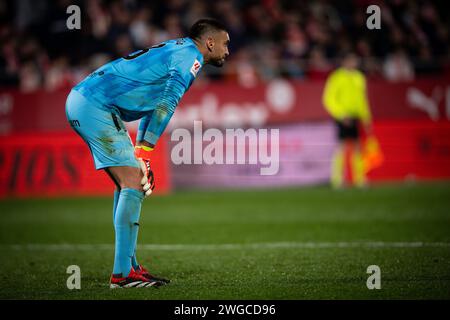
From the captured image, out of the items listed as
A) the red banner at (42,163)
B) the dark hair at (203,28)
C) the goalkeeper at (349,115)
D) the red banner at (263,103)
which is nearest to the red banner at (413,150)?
the goalkeeper at (349,115)

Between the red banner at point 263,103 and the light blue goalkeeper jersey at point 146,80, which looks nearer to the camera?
→ the light blue goalkeeper jersey at point 146,80

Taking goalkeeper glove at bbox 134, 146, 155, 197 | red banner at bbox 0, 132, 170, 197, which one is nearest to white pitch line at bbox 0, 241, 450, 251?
goalkeeper glove at bbox 134, 146, 155, 197

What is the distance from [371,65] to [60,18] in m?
7.49

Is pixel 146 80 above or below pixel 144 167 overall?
above

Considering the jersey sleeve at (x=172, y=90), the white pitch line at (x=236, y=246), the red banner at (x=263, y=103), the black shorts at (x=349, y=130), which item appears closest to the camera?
the jersey sleeve at (x=172, y=90)

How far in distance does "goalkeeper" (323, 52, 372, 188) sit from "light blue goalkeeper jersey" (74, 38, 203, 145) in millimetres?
10082

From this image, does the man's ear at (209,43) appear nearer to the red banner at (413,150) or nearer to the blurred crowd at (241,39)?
the red banner at (413,150)

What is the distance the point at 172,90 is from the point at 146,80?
0.30 meters

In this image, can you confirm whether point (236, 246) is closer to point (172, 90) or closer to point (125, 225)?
point (125, 225)

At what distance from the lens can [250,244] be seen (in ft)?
31.7

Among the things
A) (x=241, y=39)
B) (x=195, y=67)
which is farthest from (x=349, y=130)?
(x=195, y=67)

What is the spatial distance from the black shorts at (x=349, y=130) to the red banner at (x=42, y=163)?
17.4ft

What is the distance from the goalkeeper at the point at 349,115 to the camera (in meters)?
16.6
